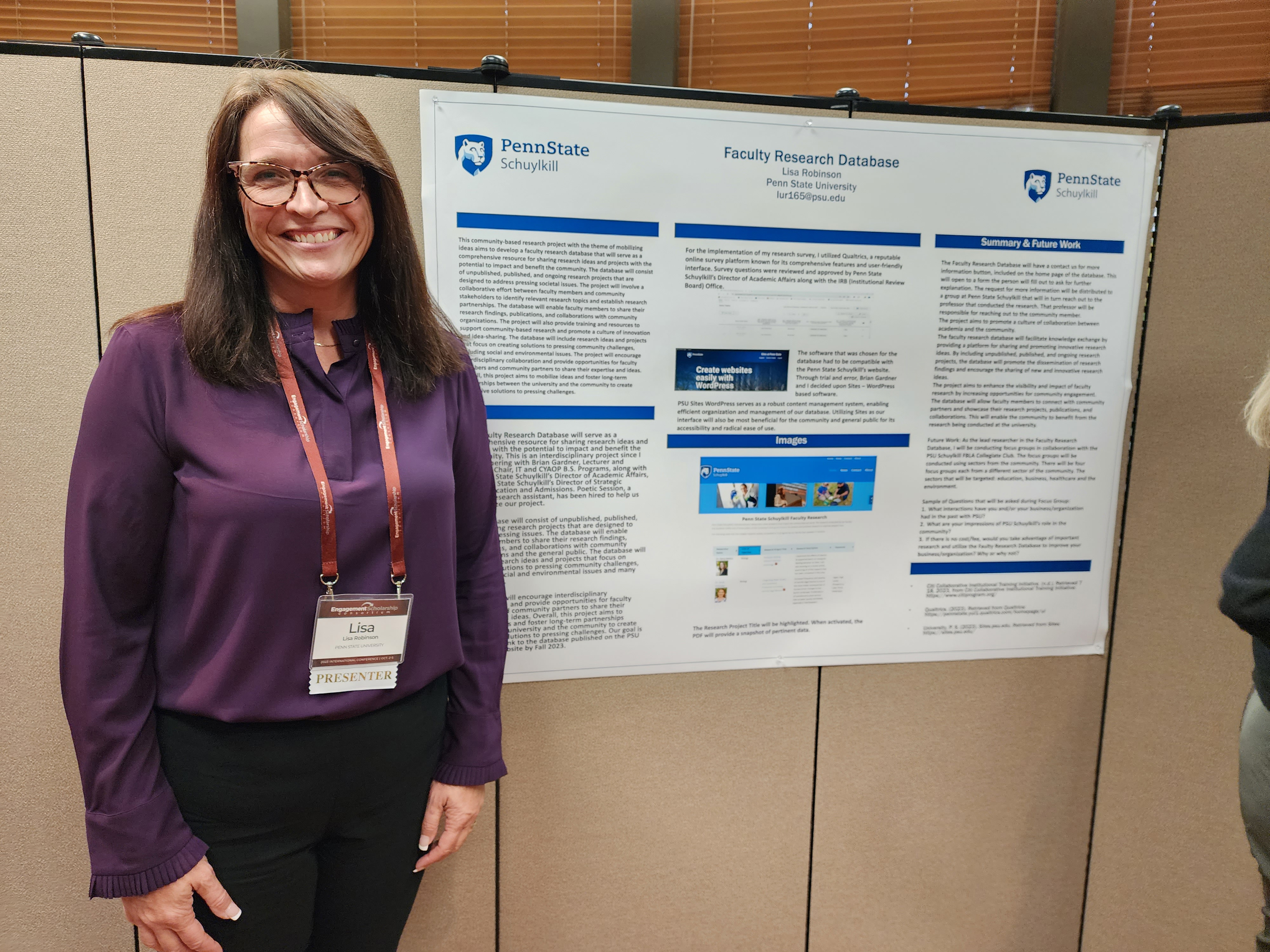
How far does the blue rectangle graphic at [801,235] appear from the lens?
160 cm

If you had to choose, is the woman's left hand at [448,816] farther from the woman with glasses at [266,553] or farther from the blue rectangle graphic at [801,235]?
the blue rectangle graphic at [801,235]

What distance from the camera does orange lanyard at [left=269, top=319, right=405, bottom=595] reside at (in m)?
1.02

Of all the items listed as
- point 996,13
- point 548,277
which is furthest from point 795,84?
point 548,277

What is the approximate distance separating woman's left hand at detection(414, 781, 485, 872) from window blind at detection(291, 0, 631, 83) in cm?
205

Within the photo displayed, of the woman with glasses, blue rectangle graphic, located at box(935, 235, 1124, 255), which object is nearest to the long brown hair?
the woman with glasses

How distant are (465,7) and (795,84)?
1.04m

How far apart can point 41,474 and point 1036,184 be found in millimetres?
2207

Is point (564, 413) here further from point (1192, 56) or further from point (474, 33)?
point (1192, 56)

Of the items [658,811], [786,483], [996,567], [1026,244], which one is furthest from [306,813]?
[1026,244]

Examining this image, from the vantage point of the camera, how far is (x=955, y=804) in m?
1.91

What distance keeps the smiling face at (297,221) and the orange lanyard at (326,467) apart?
0.32 feet

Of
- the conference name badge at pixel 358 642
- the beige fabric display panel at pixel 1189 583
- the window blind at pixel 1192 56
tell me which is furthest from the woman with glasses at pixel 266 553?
the window blind at pixel 1192 56

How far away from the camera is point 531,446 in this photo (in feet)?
5.20

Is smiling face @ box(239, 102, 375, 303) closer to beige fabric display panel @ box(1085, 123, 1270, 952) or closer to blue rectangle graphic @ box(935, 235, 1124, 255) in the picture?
blue rectangle graphic @ box(935, 235, 1124, 255)
